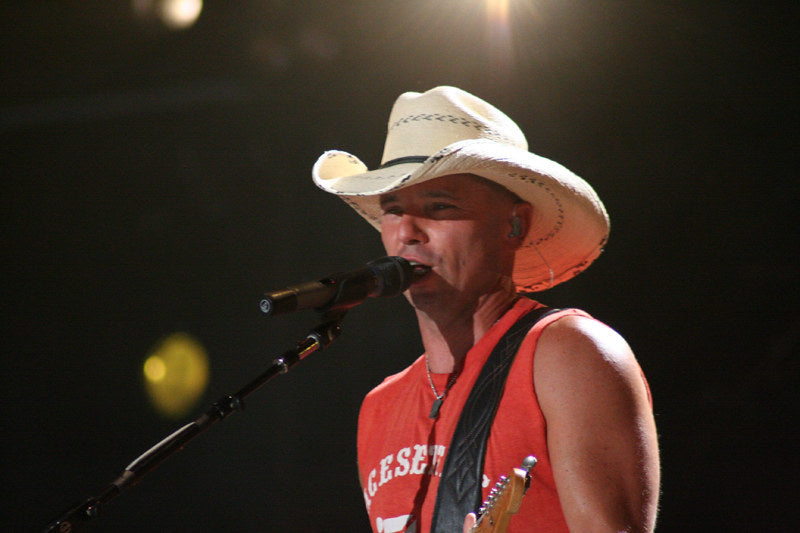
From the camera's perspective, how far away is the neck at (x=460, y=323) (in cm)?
182

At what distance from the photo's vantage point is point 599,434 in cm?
132

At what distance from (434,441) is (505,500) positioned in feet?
1.66

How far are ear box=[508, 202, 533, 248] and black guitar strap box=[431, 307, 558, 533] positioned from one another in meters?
0.28

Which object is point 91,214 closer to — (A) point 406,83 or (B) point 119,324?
(B) point 119,324

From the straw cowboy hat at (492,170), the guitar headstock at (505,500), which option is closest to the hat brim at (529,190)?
the straw cowboy hat at (492,170)

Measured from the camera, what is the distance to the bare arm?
4.20ft

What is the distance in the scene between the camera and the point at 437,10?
2865mm

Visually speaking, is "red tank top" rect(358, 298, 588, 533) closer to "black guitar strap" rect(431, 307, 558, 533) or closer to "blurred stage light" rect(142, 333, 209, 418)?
"black guitar strap" rect(431, 307, 558, 533)

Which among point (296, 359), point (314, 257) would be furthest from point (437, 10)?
point (296, 359)

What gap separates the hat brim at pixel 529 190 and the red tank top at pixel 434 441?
0.98 feet

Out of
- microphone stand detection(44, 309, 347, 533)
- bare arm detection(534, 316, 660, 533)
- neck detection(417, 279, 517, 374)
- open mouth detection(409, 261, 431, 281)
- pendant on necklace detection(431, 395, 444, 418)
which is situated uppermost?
open mouth detection(409, 261, 431, 281)

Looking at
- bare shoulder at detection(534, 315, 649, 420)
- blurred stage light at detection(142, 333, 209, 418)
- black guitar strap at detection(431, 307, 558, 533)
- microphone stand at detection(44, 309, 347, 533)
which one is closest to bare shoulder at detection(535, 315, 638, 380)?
bare shoulder at detection(534, 315, 649, 420)

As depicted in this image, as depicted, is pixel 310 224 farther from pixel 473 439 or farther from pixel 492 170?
pixel 473 439

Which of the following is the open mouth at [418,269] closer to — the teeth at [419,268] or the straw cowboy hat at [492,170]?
the teeth at [419,268]
